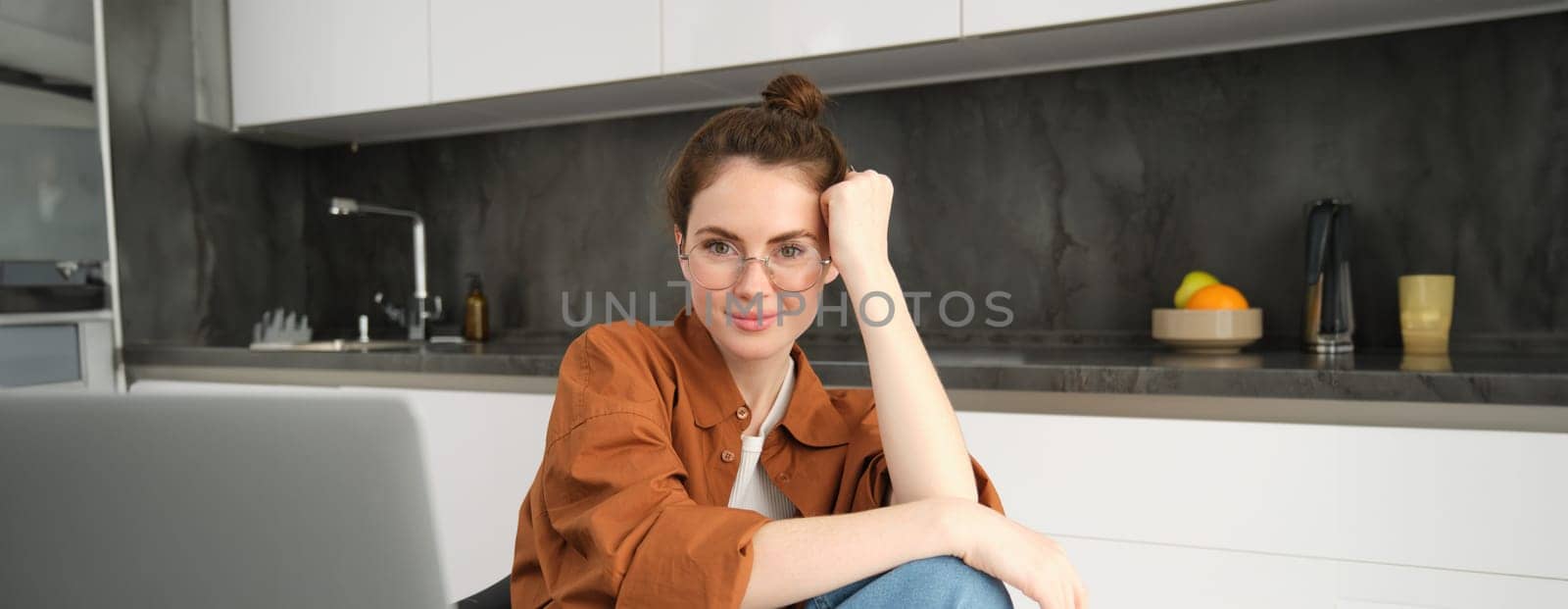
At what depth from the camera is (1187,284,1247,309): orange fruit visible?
5.43 ft

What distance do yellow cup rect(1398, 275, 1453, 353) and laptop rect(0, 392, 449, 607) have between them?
171 centimetres

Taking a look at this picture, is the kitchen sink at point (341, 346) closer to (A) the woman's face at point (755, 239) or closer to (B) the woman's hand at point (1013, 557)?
(A) the woman's face at point (755, 239)

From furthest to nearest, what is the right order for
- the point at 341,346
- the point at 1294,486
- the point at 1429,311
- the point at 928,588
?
the point at 341,346 → the point at 1429,311 → the point at 1294,486 → the point at 928,588

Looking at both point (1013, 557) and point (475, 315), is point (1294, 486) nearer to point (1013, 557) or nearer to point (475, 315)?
point (1013, 557)

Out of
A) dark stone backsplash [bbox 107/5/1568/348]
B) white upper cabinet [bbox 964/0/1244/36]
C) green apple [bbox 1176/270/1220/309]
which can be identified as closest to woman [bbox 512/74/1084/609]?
dark stone backsplash [bbox 107/5/1568/348]

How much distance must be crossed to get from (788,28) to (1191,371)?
37.9 inches

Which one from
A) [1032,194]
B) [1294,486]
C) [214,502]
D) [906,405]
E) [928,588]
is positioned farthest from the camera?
[1032,194]

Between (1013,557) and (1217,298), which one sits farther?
(1217,298)

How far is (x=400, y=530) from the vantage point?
394mm

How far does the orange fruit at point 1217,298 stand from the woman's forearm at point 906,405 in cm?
95

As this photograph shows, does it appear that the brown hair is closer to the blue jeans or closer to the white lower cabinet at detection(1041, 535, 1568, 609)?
the blue jeans

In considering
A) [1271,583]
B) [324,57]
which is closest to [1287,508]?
[1271,583]

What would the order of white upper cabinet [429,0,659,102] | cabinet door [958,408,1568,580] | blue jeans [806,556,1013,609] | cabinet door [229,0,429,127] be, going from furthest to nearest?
cabinet door [229,0,429,127] → white upper cabinet [429,0,659,102] → cabinet door [958,408,1568,580] → blue jeans [806,556,1013,609]

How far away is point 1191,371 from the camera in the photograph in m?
1.32
